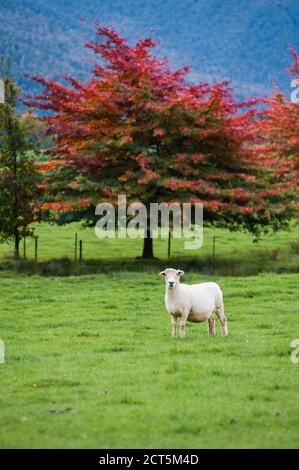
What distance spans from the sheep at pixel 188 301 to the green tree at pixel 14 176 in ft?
51.3

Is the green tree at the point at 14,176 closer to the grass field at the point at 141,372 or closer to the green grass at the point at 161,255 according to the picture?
the green grass at the point at 161,255

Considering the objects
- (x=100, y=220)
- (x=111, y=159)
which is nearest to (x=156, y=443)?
(x=100, y=220)

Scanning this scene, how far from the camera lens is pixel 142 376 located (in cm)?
1286

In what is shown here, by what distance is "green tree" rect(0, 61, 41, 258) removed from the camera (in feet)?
104

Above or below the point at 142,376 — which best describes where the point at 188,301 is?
above

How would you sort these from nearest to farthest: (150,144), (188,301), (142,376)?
(142,376), (188,301), (150,144)

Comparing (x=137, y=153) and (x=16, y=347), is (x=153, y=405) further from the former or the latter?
(x=137, y=153)

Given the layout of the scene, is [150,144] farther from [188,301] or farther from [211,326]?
[188,301]

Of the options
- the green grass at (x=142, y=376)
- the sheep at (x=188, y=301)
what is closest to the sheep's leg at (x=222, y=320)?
the sheep at (x=188, y=301)

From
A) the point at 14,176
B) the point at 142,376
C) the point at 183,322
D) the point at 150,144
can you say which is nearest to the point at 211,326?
the point at 183,322

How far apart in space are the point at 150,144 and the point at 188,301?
16.2 meters

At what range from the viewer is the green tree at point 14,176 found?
31.6 m
